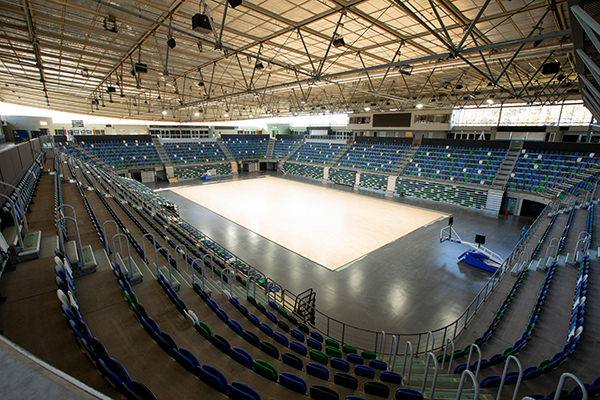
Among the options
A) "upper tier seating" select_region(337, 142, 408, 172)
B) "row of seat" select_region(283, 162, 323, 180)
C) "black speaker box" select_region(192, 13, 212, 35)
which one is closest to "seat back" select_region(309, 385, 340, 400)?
"black speaker box" select_region(192, 13, 212, 35)

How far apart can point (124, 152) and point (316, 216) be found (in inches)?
908

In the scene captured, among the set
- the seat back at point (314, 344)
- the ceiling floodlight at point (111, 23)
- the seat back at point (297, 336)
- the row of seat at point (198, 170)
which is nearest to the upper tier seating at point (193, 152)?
the row of seat at point (198, 170)

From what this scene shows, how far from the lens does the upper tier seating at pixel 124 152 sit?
26391 millimetres

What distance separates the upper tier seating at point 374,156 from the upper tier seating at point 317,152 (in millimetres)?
2050

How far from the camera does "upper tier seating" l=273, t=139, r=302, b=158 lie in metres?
37.0

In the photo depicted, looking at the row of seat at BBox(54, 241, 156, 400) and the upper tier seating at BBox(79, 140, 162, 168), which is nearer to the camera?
the row of seat at BBox(54, 241, 156, 400)

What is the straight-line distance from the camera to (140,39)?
12.3 m

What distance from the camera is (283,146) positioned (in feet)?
→ 124

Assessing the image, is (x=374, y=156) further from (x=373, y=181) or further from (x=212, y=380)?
(x=212, y=380)

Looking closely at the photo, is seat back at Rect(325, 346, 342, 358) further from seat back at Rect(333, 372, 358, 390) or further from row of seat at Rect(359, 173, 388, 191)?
row of seat at Rect(359, 173, 388, 191)

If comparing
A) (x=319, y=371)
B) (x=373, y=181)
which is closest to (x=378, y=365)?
(x=319, y=371)

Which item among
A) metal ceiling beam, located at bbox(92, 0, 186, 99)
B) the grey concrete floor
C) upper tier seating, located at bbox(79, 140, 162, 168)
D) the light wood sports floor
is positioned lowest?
the grey concrete floor

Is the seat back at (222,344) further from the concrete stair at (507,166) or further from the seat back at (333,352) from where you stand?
the concrete stair at (507,166)

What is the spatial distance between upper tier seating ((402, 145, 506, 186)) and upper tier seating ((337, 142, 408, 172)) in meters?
1.83
